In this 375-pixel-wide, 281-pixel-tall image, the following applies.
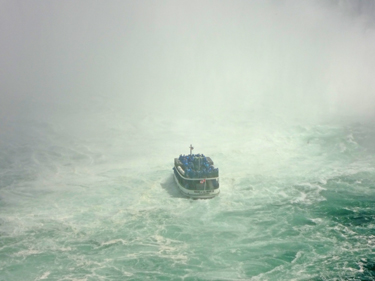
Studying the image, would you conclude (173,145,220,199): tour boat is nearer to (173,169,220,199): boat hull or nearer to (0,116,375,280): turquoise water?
(173,169,220,199): boat hull

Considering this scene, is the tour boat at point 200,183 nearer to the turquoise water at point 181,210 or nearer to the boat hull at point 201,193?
the boat hull at point 201,193

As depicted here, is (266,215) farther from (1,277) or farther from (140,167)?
(1,277)

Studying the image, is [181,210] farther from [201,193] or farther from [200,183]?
[200,183]

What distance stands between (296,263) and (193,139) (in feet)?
125

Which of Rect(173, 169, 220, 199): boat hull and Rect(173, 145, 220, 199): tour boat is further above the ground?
Rect(173, 145, 220, 199): tour boat

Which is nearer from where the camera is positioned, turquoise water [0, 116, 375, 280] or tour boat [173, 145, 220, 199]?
turquoise water [0, 116, 375, 280]

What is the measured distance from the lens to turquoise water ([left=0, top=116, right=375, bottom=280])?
3127cm

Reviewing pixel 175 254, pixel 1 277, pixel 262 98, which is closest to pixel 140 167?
pixel 175 254

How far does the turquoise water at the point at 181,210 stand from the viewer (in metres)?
31.3

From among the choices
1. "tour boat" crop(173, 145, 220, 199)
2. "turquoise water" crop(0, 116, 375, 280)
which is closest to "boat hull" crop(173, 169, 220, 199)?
"tour boat" crop(173, 145, 220, 199)

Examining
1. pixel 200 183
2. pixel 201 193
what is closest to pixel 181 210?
pixel 201 193

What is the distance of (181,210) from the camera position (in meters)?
41.2

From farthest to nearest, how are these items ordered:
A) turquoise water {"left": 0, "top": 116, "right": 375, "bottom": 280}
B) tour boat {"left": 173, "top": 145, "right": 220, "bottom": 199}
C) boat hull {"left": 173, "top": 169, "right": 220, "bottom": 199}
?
boat hull {"left": 173, "top": 169, "right": 220, "bottom": 199} < tour boat {"left": 173, "top": 145, "right": 220, "bottom": 199} < turquoise water {"left": 0, "top": 116, "right": 375, "bottom": 280}

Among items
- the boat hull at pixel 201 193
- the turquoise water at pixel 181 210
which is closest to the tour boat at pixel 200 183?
the boat hull at pixel 201 193
